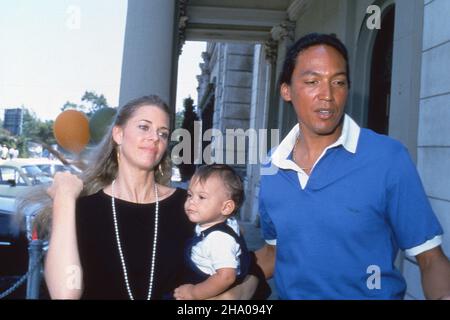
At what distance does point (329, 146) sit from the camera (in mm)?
1795

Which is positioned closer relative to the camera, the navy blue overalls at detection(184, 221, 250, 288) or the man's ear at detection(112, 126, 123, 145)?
the navy blue overalls at detection(184, 221, 250, 288)

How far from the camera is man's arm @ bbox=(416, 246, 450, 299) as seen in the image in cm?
151

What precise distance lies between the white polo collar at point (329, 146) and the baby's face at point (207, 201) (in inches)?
11.7

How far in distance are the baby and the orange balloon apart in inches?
52.2

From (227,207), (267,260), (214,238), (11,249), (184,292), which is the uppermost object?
(227,207)

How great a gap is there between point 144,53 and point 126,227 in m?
3.44

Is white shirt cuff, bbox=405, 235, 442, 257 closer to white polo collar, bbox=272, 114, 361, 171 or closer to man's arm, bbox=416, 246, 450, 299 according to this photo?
man's arm, bbox=416, 246, 450, 299

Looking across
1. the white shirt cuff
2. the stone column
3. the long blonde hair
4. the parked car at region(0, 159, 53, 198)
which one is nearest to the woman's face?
the long blonde hair

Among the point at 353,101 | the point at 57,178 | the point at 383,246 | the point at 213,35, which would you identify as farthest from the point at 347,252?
the point at 213,35

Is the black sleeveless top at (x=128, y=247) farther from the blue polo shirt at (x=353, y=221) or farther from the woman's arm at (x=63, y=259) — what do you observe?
the blue polo shirt at (x=353, y=221)

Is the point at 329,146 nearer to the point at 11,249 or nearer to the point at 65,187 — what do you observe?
the point at 65,187

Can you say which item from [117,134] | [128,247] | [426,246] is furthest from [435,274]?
[117,134]

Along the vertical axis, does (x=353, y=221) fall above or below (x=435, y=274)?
above
